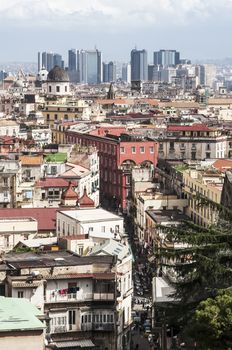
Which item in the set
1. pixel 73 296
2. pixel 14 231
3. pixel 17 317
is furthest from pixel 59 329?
pixel 14 231

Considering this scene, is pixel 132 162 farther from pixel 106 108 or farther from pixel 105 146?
pixel 106 108

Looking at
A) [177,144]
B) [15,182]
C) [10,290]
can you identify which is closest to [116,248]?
[10,290]

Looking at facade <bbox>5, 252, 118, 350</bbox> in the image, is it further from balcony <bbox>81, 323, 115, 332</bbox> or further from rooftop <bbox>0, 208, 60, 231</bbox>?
rooftop <bbox>0, 208, 60, 231</bbox>

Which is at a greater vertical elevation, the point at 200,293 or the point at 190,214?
the point at 200,293

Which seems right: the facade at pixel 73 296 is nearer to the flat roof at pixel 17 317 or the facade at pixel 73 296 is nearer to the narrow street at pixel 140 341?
the narrow street at pixel 140 341

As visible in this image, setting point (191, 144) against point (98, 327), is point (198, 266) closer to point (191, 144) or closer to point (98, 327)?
point (98, 327)

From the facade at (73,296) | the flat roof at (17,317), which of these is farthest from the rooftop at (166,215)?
the flat roof at (17,317)
